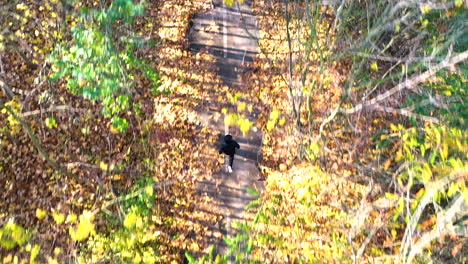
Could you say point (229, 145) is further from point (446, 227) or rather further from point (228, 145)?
point (446, 227)

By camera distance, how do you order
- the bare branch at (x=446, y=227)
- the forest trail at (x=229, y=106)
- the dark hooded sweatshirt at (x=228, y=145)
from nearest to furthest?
the bare branch at (x=446, y=227)
the dark hooded sweatshirt at (x=228, y=145)
the forest trail at (x=229, y=106)

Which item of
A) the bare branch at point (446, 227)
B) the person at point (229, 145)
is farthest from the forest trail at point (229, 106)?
the bare branch at point (446, 227)

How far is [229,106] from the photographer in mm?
8961

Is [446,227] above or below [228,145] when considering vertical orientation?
below

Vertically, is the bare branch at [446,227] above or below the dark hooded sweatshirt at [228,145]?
below

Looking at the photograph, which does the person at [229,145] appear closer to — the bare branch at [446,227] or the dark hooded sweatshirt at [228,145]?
the dark hooded sweatshirt at [228,145]

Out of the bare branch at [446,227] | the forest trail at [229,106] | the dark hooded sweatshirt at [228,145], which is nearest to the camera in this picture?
the bare branch at [446,227]

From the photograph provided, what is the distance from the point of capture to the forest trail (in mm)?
7680

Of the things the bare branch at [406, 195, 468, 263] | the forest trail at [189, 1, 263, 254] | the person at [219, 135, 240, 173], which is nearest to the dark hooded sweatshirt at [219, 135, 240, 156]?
the person at [219, 135, 240, 173]

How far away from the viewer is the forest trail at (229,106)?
7680mm

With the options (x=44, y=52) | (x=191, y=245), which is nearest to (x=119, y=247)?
(x=191, y=245)

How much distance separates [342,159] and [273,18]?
5415mm

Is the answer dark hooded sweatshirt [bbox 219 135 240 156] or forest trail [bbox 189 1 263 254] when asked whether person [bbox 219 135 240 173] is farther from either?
forest trail [bbox 189 1 263 254]

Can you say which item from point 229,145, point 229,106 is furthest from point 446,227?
point 229,106
